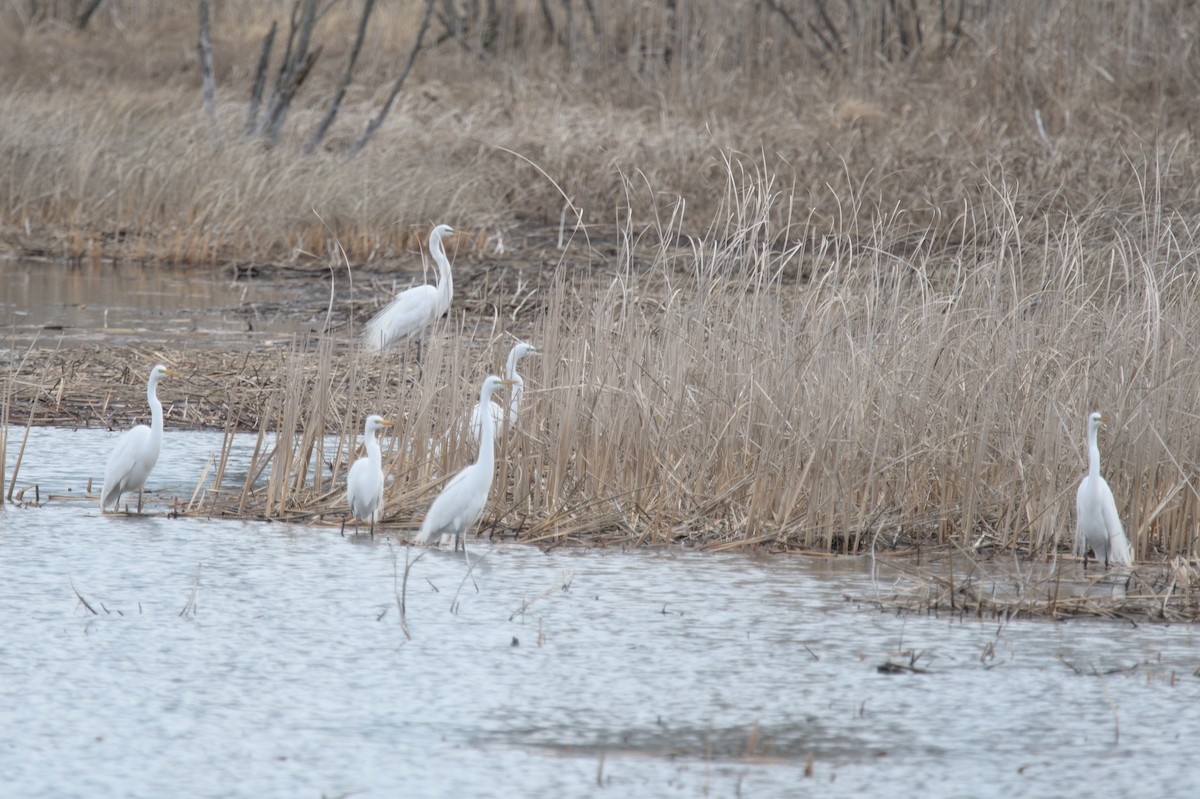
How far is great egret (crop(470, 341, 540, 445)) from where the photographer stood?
261 inches

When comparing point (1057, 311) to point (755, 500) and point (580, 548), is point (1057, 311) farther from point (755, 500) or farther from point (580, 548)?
point (580, 548)

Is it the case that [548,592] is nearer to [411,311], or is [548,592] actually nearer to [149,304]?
[411,311]

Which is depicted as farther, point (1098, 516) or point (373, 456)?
point (373, 456)

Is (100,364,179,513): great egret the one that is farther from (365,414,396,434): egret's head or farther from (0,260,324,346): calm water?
(0,260,324,346): calm water

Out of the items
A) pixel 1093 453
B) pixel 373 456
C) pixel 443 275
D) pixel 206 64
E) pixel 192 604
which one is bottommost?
pixel 192 604

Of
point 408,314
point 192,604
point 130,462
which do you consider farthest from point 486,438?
point 408,314

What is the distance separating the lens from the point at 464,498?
5715mm

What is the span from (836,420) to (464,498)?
1377 mm

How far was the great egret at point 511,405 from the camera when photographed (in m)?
6.64

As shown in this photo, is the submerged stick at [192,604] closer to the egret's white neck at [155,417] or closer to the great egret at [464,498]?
the great egret at [464,498]

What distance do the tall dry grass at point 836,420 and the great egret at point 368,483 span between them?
0.31 m

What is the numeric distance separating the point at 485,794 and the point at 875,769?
2.91ft

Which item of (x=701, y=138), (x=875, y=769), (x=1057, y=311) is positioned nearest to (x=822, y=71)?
Answer: (x=701, y=138)

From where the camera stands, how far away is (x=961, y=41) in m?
21.1
